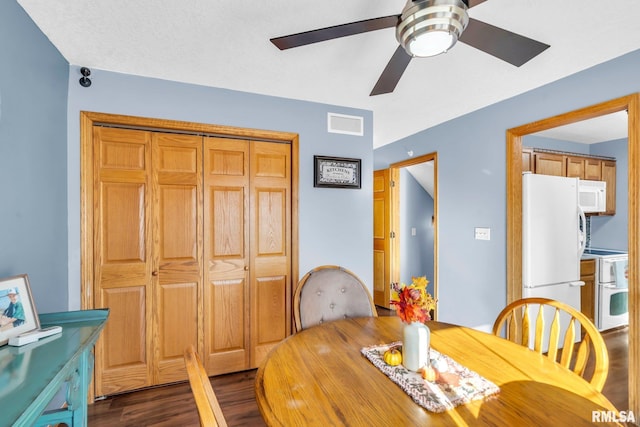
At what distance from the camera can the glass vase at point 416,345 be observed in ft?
3.85

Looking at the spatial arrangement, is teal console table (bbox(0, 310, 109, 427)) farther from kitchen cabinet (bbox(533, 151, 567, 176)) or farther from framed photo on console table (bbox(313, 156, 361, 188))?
kitchen cabinet (bbox(533, 151, 567, 176))

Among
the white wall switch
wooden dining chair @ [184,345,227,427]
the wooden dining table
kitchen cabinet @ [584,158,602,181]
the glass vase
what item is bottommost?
the wooden dining table

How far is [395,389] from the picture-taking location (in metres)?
1.07

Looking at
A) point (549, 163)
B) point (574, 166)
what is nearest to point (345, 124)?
point (549, 163)

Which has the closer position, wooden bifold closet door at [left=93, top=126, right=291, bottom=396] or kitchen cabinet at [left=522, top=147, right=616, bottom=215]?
wooden bifold closet door at [left=93, top=126, right=291, bottom=396]

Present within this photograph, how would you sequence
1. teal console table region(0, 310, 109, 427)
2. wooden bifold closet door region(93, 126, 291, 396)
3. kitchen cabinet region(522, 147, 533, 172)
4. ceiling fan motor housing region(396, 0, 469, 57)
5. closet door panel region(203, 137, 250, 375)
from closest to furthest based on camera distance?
teal console table region(0, 310, 109, 427) < ceiling fan motor housing region(396, 0, 469, 57) < wooden bifold closet door region(93, 126, 291, 396) < closet door panel region(203, 137, 250, 375) < kitchen cabinet region(522, 147, 533, 172)

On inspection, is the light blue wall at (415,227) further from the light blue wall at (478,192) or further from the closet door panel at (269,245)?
the closet door panel at (269,245)

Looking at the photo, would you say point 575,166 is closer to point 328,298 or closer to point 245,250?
point 328,298

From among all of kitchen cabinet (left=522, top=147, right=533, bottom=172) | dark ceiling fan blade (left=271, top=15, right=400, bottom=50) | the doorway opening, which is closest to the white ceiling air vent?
the doorway opening

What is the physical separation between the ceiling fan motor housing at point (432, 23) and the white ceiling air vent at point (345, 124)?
5.54 ft

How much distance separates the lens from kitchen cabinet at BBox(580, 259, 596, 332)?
11.6ft

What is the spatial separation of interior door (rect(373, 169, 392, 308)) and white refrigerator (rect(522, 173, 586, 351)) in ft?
6.44

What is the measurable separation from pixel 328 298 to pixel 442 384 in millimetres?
979

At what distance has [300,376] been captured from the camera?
1162mm
